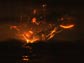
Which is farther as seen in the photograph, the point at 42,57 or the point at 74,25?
the point at 74,25

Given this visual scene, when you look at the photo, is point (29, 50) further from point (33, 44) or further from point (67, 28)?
point (67, 28)

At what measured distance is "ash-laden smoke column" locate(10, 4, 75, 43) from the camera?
666 cm

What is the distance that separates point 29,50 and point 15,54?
15 centimetres

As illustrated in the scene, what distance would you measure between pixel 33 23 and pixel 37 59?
0.56m

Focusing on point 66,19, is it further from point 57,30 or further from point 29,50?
point 29,50

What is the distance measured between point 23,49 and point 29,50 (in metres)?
0.07

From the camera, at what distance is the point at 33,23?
680cm

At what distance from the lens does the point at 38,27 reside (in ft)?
22.2

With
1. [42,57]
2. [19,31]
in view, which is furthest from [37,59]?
[19,31]

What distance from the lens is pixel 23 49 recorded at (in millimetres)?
6551

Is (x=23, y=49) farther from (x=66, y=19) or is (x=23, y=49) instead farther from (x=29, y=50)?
(x=66, y=19)

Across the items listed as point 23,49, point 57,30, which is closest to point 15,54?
point 23,49

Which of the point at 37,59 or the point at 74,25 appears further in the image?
the point at 74,25

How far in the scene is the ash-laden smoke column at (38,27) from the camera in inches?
262
